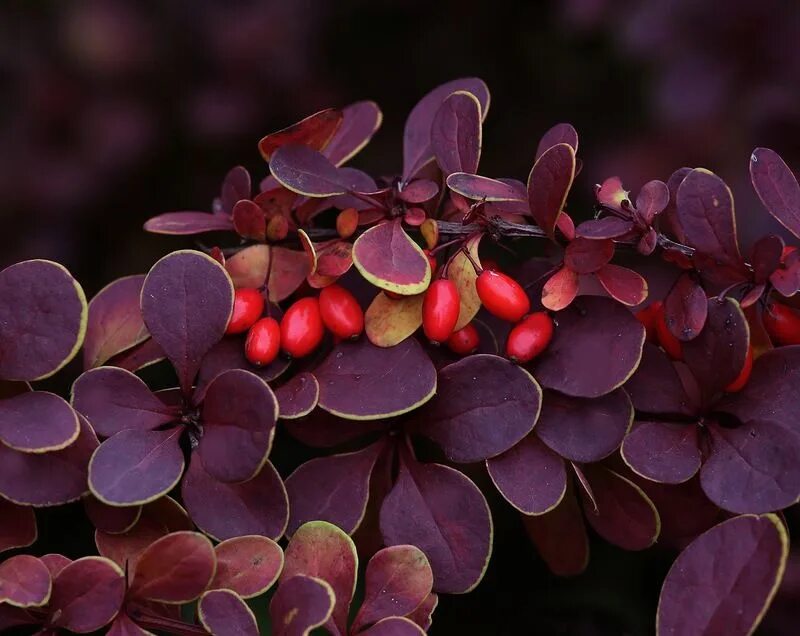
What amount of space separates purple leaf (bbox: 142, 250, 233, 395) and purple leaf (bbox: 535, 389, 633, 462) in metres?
0.24

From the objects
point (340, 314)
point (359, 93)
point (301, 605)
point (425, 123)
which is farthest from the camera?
point (359, 93)

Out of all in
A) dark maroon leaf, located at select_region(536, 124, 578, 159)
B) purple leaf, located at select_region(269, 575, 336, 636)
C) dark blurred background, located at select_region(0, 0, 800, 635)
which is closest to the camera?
purple leaf, located at select_region(269, 575, 336, 636)

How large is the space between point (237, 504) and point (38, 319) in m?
0.18

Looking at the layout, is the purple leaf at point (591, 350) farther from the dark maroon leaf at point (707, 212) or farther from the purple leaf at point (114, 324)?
the purple leaf at point (114, 324)

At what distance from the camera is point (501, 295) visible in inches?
25.6

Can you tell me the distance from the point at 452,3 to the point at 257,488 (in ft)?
4.61

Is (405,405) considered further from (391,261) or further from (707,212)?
(707,212)

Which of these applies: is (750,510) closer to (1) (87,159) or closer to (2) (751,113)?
(2) (751,113)

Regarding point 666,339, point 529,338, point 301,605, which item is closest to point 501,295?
point 529,338

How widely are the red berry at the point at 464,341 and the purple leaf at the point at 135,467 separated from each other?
0.69 feet

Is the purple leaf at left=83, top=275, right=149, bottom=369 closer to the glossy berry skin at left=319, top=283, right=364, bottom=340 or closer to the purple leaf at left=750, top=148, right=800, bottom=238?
the glossy berry skin at left=319, top=283, right=364, bottom=340

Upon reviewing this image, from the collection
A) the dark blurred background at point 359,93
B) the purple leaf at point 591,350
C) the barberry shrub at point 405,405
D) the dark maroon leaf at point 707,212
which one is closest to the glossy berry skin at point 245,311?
the barberry shrub at point 405,405

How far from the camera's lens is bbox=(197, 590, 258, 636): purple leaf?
1.94 feet

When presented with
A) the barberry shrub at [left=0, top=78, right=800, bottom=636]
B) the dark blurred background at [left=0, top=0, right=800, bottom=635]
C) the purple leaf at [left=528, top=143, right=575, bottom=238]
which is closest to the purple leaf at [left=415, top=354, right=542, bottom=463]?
the barberry shrub at [left=0, top=78, right=800, bottom=636]
